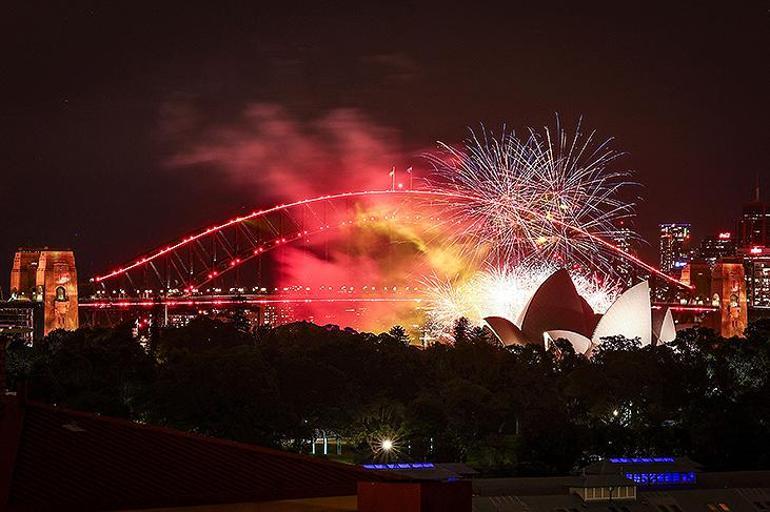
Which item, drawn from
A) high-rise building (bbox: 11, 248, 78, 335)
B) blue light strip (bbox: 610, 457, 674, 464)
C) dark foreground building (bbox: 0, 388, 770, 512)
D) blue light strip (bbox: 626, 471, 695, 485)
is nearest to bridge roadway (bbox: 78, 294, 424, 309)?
high-rise building (bbox: 11, 248, 78, 335)

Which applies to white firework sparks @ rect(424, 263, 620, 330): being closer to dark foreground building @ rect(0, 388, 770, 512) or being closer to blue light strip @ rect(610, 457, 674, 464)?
blue light strip @ rect(610, 457, 674, 464)

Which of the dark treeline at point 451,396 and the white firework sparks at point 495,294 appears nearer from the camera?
the dark treeline at point 451,396

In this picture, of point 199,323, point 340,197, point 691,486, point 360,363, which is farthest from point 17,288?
point 691,486

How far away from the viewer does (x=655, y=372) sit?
209 ft

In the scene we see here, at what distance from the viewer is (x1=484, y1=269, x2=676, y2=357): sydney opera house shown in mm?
76938

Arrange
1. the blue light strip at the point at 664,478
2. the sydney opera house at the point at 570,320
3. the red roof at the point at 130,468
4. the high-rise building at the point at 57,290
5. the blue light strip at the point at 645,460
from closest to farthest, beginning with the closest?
the red roof at the point at 130,468 → the blue light strip at the point at 664,478 → the blue light strip at the point at 645,460 → the sydney opera house at the point at 570,320 → the high-rise building at the point at 57,290

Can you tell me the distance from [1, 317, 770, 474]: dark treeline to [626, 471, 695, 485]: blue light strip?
5.06m

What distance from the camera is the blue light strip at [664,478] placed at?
158 ft

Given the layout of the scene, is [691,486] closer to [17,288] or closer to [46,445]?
[46,445]

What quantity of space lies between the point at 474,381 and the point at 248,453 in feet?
134

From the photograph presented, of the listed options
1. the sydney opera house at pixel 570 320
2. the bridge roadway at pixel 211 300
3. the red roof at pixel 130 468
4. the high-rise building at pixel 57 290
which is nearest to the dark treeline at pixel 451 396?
the sydney opera house at pixel 570 320

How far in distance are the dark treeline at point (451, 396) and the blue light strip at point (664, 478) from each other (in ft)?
16.6

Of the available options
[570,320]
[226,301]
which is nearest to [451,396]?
[570,320]

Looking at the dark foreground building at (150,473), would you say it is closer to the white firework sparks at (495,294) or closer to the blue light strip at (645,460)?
the blue light strip at (645,460)
